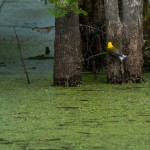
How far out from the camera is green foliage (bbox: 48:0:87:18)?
10656 mm

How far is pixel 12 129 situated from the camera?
8.74 metres

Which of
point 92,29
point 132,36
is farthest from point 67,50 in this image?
point 92,29

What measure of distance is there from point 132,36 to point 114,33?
239 mm

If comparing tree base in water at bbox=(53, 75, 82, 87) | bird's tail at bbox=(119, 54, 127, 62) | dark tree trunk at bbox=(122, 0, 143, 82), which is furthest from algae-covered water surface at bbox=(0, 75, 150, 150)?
bird's tail at bbox=(119, 54, 127, 62)

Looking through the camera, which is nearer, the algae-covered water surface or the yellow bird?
the algae-covered water surface

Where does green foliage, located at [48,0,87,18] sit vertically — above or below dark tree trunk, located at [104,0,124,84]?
above

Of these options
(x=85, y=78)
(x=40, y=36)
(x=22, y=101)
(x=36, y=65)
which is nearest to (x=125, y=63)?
(x=85, y=78)

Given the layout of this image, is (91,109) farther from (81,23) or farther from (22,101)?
(81,23)

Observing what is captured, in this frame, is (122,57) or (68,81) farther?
(122,57)

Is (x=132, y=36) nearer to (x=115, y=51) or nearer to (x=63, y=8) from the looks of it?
(x=115, y=51)

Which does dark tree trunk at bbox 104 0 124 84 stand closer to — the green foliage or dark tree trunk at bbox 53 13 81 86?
dark tree trunk at bbox 53 13 81 86

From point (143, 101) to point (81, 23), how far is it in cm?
332

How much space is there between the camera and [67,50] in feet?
38.7

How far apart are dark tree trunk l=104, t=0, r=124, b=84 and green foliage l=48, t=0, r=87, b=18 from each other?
2.98 ft
